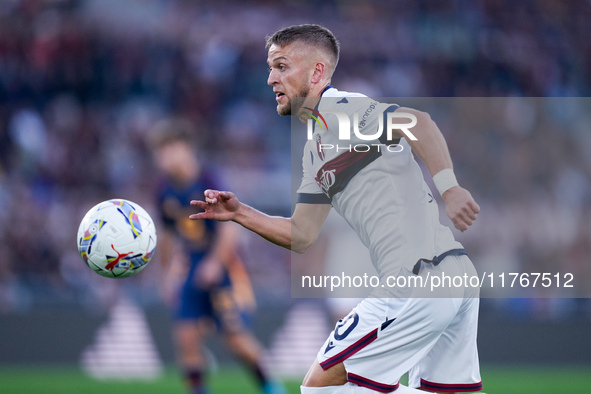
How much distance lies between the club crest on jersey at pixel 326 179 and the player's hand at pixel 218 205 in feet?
1.44

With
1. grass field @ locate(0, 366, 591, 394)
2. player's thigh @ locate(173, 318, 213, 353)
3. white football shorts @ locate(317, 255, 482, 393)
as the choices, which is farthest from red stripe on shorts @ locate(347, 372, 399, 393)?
grass field @ locate(0, 366, 591, 394)

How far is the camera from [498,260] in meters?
11.8

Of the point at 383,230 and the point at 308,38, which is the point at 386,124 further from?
the point at 308,38

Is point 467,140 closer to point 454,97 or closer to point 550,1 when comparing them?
point 454,97

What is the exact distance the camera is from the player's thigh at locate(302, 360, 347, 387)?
3.53 m

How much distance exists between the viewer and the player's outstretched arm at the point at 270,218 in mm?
3725

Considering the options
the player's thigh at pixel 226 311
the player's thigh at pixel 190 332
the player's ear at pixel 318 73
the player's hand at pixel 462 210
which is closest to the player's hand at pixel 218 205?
the player's ear at pixel 318 73

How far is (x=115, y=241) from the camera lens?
433 cm

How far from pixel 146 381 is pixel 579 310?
20.1 ft

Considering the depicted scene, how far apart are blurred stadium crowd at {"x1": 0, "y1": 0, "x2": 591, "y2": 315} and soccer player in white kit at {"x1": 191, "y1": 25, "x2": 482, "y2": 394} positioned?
6726mm

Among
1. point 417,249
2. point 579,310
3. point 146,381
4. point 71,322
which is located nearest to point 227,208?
point 417,249

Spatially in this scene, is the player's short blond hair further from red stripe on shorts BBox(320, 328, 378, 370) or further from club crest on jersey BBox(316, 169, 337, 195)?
red stripe on shorts BBox(320, 328, 378, 370)

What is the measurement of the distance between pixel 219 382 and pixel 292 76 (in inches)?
229

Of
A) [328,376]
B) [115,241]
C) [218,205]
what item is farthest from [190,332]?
[328,376]
